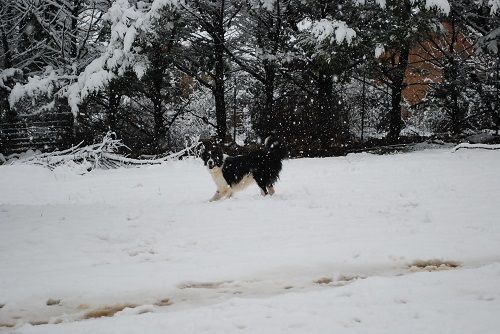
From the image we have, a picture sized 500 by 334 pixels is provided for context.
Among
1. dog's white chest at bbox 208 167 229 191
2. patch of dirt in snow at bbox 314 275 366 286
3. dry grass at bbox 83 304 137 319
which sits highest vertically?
dog's white chest at bbox 208 167 229 191

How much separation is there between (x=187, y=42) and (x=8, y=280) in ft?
48.3

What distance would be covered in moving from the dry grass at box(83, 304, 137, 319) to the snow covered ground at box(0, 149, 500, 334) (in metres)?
0.02

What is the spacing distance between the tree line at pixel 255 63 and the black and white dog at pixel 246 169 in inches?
281

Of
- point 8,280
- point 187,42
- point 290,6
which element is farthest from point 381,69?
point 8,280

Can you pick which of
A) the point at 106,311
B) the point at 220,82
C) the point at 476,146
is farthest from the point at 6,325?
the point at 220,82

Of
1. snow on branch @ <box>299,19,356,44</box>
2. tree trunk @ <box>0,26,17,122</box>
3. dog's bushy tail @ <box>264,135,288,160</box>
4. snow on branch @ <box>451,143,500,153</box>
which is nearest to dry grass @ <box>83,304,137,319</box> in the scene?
dog's bushy tail @ <box>264,135,288,160</box>

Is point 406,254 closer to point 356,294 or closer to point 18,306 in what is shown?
point 356,294

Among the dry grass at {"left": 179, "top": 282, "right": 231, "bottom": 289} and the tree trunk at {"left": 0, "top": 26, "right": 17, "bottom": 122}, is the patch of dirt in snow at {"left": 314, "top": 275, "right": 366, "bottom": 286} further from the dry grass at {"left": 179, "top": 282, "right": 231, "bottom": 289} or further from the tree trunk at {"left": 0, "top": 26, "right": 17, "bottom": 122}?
the tree trunk at {"left": 0, "top": 26, "right": 17, "bottom": 122}

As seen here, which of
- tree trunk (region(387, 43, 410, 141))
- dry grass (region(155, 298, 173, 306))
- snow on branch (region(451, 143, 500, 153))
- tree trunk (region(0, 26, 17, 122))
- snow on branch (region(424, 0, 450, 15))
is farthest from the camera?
tree trunk (region(0, 26, 17, 122))

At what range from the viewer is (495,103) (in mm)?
17156

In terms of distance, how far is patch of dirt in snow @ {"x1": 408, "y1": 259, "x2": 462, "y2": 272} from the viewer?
175 inches

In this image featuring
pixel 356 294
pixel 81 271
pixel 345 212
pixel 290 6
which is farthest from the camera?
pixel 290 6

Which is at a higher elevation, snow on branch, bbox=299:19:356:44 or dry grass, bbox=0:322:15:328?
snow on branch, bbox=299:19:356:44

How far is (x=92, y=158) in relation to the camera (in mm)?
14461
